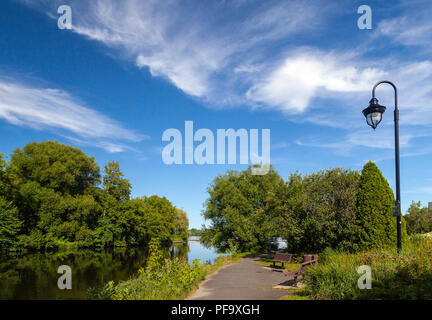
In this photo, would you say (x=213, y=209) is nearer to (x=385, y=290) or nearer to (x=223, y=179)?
(x=223, y=179)

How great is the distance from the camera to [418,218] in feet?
91.1

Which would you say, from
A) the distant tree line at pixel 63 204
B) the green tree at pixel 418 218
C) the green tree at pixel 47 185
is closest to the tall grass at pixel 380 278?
the green tree at pixel 418 218

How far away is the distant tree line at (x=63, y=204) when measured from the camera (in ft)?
123

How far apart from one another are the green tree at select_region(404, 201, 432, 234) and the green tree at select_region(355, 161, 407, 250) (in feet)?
60.3

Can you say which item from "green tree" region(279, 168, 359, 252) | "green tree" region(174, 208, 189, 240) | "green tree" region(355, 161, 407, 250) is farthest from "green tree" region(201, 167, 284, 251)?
"green tree" region(174, 208, 189, 240)

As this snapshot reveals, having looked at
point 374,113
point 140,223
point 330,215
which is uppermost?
point 374,113

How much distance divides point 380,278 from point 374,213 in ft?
16.9

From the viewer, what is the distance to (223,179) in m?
34.7

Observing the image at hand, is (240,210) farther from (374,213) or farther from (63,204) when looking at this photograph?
(63,204)

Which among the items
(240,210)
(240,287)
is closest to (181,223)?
(240,210)

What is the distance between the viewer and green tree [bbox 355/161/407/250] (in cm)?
1220

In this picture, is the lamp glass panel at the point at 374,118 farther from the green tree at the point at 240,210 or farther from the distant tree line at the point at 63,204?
the distant tree line at the point at 63,204

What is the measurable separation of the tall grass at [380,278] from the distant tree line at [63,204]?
3753 cm
